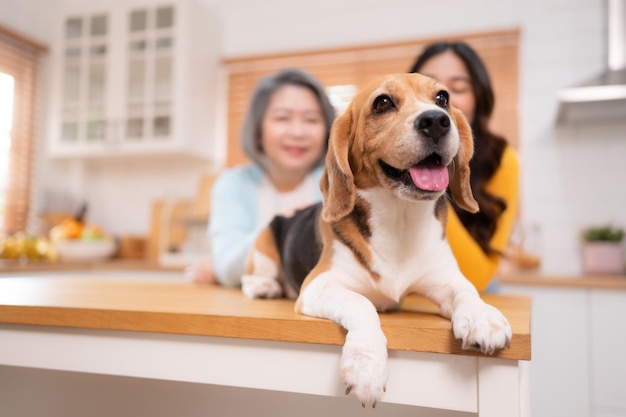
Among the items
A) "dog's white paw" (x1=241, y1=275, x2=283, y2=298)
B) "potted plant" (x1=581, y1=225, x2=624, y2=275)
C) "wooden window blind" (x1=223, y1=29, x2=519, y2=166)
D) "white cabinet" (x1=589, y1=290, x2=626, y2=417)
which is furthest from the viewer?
"wooden window blind" (x1=223, y1=29, x2=519, y2=166)

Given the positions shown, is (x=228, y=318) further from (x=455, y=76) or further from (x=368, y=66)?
(x=368, y=66)

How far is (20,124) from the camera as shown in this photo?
339cm

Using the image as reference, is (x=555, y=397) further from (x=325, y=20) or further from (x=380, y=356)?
(x=325, y=20)

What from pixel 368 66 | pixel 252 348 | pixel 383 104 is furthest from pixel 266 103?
pixel 368 66

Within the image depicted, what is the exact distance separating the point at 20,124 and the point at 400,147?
341 centimetres

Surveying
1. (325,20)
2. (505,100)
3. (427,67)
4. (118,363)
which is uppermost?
(325,20)

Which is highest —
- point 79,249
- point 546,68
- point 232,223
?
point 546,68

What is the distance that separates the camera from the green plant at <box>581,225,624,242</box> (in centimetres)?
252

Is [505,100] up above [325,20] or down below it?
below

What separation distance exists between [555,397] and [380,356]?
194 centimetres

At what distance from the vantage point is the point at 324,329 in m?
0.68

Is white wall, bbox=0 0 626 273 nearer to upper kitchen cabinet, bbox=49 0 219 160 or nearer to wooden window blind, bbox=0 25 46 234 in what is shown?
wooden window blind, bbox=0 25 46 234

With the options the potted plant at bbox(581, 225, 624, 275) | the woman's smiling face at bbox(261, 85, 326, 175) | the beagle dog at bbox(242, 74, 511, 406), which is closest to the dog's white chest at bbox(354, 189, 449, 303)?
the beagle dog at bbox(242, 74, 511, 406)

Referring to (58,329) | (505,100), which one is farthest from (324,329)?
(505,100)
